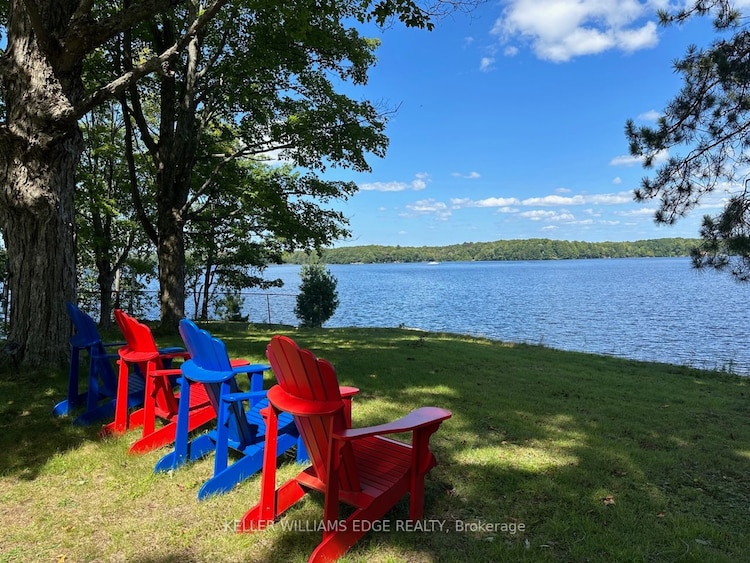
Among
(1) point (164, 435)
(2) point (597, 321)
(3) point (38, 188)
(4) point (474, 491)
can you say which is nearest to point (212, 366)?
(1) point (164, 435)

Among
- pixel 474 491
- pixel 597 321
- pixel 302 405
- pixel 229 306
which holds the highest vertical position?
pixel 302 405

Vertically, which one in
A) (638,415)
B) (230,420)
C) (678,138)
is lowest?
(638,415)

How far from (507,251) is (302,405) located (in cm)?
12329

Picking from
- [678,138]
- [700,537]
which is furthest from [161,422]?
[678,138]

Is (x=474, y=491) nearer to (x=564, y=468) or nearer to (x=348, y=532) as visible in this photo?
(x=564, y=468)

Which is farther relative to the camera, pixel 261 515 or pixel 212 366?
pixel 212 366

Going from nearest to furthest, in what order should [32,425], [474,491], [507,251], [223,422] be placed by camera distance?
1. [223,422]
2. [474,491]
3. [32,425]
4. [507,251]

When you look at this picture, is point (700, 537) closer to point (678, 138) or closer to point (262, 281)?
point (678, 138)

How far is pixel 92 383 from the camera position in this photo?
13.9 ft

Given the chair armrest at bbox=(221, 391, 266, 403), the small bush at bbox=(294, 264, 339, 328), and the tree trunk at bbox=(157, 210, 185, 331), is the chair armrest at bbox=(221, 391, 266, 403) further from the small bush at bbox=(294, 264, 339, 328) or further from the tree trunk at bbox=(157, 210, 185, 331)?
→ the small bush at bbox=(294, 264, 339, 328)

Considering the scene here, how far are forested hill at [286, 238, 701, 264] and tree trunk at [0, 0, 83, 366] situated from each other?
86.9 m

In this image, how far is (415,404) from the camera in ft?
16.5

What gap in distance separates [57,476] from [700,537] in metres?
4.21

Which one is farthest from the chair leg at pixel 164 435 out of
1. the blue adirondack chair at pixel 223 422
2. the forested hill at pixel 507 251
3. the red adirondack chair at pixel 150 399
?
the forested hill at pixel 507 251
